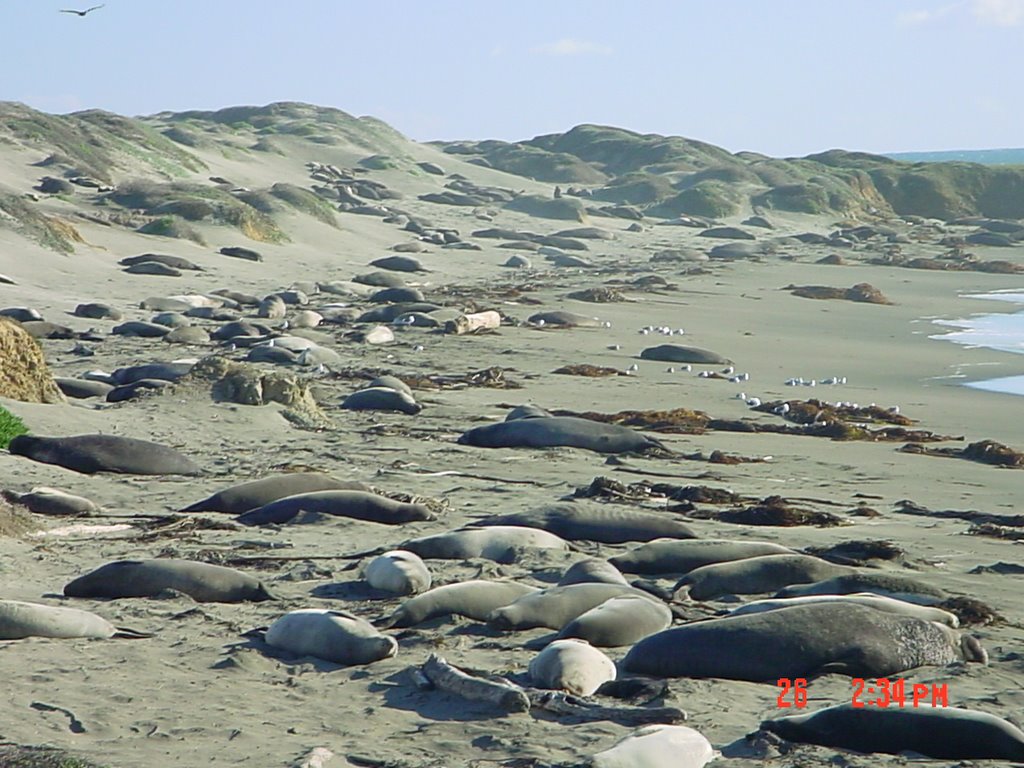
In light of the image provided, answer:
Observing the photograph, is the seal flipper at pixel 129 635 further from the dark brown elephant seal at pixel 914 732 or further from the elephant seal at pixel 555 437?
the elephant seal at pixel 555 437

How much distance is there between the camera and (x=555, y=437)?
347 inches

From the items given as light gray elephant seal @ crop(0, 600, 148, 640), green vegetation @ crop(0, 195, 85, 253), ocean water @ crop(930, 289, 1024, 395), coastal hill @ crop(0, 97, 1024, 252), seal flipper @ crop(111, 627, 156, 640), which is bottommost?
ocean water @ crop(930, 289, 1024, 395)

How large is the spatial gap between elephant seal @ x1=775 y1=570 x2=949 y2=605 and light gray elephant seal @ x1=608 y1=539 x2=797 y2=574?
478 mm

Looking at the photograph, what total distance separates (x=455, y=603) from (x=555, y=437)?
408cm

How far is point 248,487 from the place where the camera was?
6.74 meters

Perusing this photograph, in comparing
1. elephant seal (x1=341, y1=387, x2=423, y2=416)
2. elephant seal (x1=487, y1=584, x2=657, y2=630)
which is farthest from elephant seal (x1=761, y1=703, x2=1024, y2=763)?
elephant seal (x1=341, y1=387, x2=423, y2=416)

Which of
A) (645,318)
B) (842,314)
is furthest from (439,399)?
(842,314)

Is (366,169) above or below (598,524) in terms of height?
above

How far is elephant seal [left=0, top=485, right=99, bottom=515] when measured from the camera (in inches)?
254

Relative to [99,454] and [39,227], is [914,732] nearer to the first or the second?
[99,454]

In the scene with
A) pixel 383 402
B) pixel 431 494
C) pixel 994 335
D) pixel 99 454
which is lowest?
pixel 994 335

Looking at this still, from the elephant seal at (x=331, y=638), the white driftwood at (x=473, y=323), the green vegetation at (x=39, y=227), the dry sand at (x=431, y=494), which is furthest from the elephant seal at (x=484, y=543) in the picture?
the green vegetation at (x=39, y=227)

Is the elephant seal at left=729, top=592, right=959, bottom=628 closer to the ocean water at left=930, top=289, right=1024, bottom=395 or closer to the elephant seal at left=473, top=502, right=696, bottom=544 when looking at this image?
the elephant seal at left=473, top=502, right=696, bottom=544
